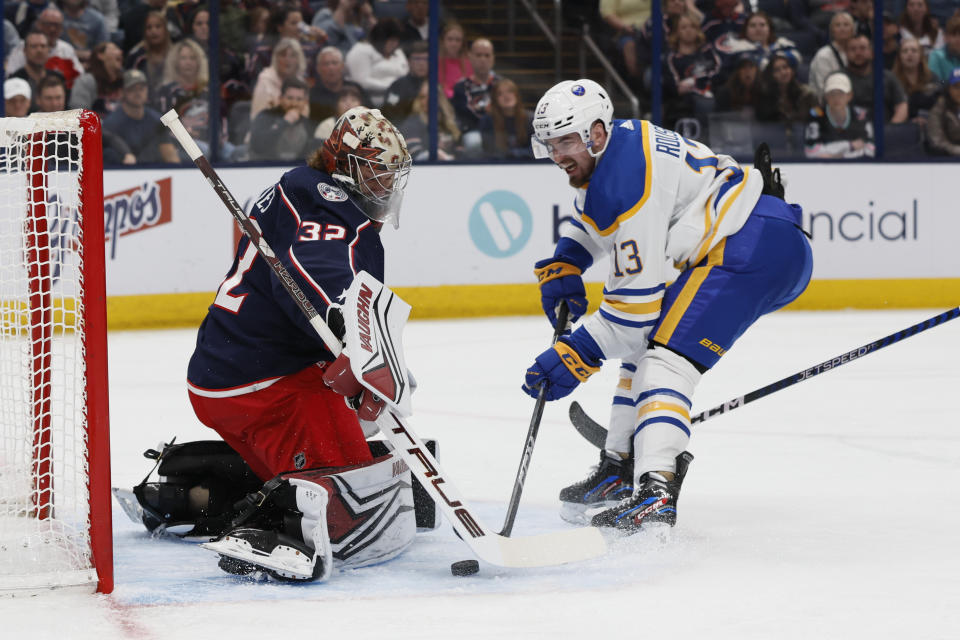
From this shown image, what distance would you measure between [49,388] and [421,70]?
4.49 m

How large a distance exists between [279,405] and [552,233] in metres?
4.40

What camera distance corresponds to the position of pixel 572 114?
295 cm

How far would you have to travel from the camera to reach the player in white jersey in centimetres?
292

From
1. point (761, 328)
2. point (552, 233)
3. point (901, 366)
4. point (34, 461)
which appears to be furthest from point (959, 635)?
point (552, 233)

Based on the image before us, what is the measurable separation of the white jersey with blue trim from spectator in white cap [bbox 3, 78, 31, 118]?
4.10 m

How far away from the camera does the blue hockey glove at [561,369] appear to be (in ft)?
9.73

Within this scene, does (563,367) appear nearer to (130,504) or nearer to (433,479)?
(433,479)

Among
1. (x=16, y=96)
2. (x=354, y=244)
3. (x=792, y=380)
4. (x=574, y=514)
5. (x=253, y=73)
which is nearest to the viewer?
(x=354, y=244)

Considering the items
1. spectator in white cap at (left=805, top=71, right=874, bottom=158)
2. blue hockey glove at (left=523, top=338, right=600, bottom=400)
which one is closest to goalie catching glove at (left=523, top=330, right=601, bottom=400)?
blue hockey glove at (left=523, top=338, right=600, bottom=400)

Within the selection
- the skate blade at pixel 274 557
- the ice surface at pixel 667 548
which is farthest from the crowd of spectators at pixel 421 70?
the skate blade at pixel 274 557

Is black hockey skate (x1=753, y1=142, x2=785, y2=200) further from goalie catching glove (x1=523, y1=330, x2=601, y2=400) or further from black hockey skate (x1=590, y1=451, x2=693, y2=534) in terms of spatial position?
black hockey skate (x1=590, y1=451, x2=693, y2=534)

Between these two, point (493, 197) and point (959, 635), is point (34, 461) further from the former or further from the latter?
point (493, 197)

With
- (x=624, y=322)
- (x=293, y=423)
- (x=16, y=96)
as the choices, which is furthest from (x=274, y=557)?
(x=16, y=96)

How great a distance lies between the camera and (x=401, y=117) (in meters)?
7.11
